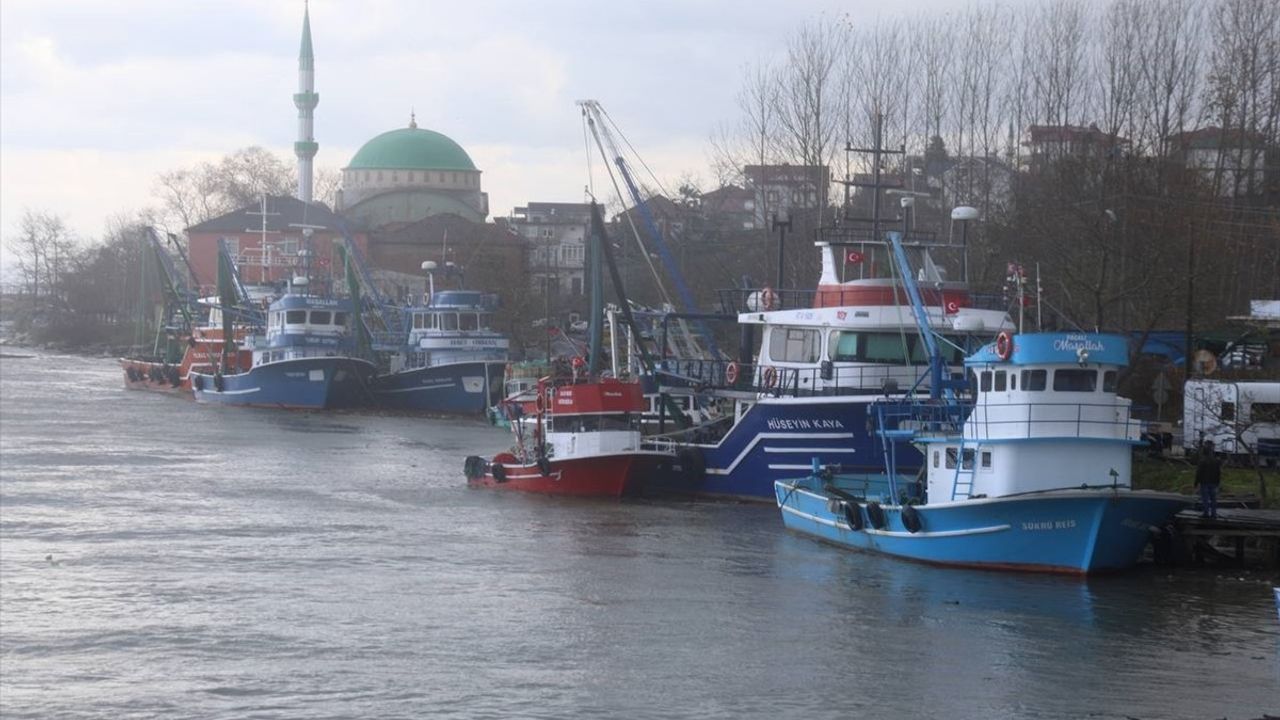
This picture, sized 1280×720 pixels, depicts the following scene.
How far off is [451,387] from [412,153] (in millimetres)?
77736

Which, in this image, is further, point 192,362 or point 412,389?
point 192,362

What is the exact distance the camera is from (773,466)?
38500mm

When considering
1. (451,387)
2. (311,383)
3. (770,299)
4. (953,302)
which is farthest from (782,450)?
(311,383)

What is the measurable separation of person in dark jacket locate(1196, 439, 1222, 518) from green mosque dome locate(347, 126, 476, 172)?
12104 cm

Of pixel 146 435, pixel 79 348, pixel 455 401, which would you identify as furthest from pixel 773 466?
pixel 79 348

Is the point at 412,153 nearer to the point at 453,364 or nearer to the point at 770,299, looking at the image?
the point at 453,364

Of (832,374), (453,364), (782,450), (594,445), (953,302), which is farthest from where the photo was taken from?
(453,364)

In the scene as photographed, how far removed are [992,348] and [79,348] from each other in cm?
12154

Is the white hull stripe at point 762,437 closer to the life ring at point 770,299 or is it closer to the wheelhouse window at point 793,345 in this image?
the wheelhouse window at point 793,345

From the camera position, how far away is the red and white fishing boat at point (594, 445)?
128 ft

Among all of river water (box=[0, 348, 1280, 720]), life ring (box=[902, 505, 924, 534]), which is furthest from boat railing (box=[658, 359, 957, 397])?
life ring (box=[902, 505, 924, 534])

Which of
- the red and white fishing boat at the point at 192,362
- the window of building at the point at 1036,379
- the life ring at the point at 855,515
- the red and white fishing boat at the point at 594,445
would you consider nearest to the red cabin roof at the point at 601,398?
the red and white fishing boat at the point at 594,445

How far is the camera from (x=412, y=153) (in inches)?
5778

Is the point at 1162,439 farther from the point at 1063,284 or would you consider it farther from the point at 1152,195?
the point at 1152,195
